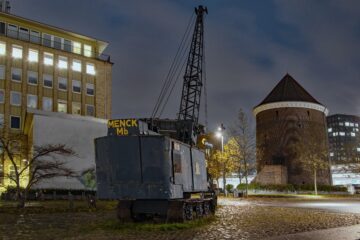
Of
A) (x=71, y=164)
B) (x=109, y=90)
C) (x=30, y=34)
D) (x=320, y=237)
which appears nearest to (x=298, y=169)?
(x=109, y=90)

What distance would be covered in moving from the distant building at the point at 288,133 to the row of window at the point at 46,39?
3208 cm

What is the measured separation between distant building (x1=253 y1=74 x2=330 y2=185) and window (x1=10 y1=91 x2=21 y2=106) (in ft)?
122

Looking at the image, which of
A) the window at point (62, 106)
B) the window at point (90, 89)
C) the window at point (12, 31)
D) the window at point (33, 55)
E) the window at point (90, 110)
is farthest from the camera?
the window at point (90, 89)

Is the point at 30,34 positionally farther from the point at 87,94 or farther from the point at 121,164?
the point at 121,164

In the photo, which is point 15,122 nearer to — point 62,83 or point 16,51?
point 62,83

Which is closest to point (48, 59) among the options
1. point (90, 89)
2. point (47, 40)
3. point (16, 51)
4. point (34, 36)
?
point (47, 40)

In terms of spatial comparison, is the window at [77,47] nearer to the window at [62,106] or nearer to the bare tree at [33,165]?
the window at [62,106]

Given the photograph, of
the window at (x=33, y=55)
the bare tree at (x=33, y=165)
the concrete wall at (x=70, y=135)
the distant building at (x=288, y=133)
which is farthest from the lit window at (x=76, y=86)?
the distant building at (x=288, y=133)

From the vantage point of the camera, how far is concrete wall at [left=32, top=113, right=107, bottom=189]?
1703 inches

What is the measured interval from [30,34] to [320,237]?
176ft

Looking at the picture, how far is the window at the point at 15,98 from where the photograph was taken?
5434 cm

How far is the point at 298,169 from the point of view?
68.4m

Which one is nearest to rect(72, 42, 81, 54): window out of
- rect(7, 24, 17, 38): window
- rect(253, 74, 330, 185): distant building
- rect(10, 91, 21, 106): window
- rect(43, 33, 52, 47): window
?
rect(43, 33, 52, 47): window

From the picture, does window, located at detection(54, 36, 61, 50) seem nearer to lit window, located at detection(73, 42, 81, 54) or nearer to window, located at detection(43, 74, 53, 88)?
lit window, located at detection(73, 42, 81, 54)
